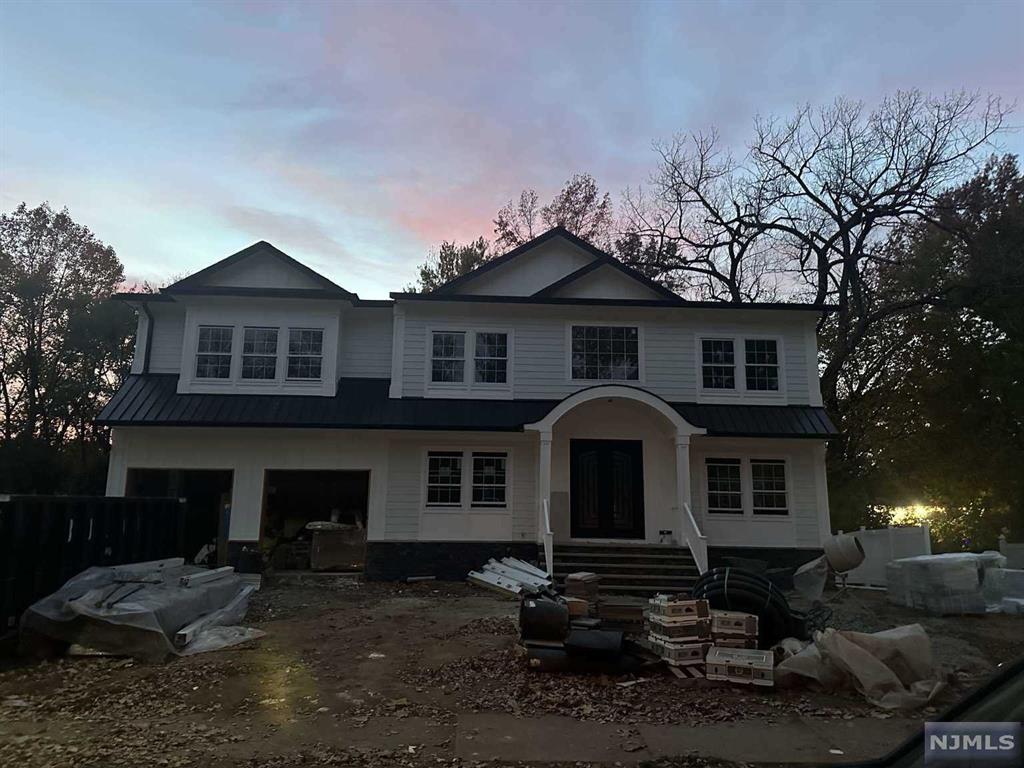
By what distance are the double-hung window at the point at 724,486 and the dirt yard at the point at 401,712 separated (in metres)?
5.98

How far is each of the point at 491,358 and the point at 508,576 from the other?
4955 millimetres

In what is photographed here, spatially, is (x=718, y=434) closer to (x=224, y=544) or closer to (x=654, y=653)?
(x=654, y=653)

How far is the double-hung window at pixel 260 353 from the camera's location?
1524cm

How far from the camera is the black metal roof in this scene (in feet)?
46.0

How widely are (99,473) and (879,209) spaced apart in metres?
29.6

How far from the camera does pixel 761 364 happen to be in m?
15.6

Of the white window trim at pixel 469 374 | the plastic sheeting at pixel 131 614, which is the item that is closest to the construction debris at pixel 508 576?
the white window trim at pixel 469 374

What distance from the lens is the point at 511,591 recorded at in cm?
1258

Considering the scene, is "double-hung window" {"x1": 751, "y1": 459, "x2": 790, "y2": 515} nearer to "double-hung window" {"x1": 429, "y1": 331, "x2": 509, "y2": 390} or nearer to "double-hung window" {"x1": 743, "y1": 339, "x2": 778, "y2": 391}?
"double-hung window" {"x1": 743, "y1": 339, "x2": 778, "y2": 391}

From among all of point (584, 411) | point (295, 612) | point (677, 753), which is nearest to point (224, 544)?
point (295, 612)

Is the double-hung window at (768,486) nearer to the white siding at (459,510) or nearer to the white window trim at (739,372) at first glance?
the white window trim at (739,372)

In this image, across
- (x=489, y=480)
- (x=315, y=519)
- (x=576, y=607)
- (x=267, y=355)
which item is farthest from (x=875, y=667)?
(x=267, y=355)

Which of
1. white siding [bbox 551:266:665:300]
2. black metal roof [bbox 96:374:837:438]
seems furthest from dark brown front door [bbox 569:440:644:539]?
white siding [bbox 551:266:665:300]

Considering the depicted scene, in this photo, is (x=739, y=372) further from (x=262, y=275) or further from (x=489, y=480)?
(x=262, y=275)
